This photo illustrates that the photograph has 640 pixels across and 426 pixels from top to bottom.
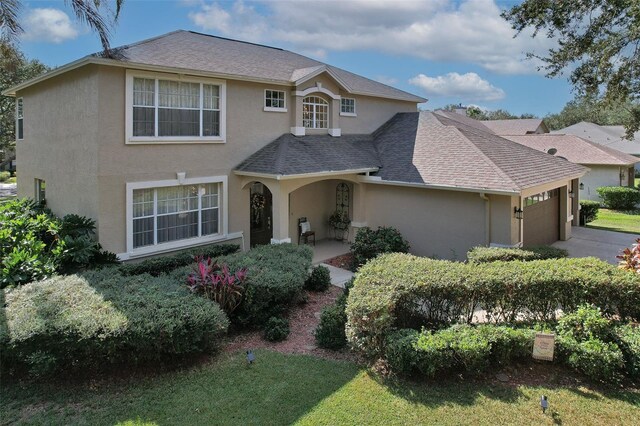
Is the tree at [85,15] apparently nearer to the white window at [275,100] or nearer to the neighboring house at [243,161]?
the neighboring house at [243,161]

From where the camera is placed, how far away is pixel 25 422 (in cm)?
605

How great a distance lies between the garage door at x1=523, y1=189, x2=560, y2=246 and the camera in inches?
617

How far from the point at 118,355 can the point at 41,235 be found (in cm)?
724

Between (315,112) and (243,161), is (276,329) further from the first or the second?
(315,112)

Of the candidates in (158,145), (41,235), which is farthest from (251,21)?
(41,235)

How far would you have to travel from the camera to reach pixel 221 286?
916 cm

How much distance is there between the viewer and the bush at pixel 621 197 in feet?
102

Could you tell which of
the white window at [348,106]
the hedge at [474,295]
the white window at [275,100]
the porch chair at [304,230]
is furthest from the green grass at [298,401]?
the white window at [348,106]

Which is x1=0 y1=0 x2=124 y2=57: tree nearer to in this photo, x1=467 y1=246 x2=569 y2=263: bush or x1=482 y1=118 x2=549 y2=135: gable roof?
x1=467 y1=246 x2=569 y2=263: bush

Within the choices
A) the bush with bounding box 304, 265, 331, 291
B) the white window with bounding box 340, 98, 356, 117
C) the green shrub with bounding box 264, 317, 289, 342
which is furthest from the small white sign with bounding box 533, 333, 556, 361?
the white window with bounding box 340, 98, 356, 117

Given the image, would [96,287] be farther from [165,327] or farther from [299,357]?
[299,357]

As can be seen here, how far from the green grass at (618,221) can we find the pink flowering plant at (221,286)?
2081 cm

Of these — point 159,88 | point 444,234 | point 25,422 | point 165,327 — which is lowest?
point 25,422

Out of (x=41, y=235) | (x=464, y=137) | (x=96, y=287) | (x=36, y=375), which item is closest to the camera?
(x=36, y=375)
